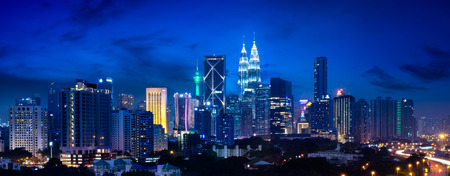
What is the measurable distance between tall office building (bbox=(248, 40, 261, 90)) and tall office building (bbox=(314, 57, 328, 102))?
61.9 feet

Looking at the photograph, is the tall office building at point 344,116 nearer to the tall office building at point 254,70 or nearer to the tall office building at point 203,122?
the tall office building at point 254,70

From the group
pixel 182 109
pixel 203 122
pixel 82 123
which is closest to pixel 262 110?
pixel 182 109

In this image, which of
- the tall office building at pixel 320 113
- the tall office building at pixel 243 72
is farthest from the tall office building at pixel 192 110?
the tall office building at pixel 320 113

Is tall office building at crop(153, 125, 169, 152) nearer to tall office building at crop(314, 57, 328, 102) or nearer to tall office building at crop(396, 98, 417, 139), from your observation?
tall office building at crop(314, 57, 328, 102)

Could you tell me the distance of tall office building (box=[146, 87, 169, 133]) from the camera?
128m

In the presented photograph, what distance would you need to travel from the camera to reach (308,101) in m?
172

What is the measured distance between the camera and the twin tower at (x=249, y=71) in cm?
16662

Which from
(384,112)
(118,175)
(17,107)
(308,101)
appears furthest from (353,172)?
(308,101)

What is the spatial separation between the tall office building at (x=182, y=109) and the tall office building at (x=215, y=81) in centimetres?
1796

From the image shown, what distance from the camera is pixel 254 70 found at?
168m

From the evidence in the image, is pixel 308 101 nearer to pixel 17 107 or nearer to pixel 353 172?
pixel 17 107

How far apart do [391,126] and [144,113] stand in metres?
103

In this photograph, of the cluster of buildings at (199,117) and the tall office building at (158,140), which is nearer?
the cluster of buildings at (199,117)

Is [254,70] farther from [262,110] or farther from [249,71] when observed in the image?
[262,110]
